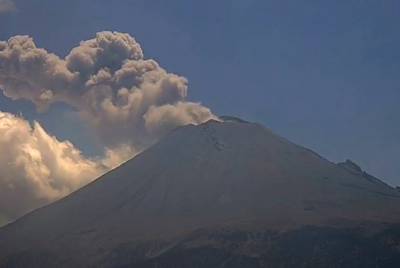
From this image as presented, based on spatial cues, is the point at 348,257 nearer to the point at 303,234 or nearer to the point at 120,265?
the point at 303,234

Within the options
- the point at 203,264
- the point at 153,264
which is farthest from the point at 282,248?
the point at 153,264

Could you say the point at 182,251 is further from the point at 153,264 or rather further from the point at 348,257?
the point at 348,257

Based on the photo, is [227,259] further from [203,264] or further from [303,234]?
[303,234]

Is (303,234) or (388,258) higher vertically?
(303,234)

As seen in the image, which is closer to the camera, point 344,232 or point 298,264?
point 298,264

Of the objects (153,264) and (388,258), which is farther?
(153,264)

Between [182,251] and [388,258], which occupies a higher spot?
[182,251]

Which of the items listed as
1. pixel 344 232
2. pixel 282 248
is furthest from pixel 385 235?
pixel 282 248

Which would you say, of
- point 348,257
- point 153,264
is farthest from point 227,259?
point 348,257
